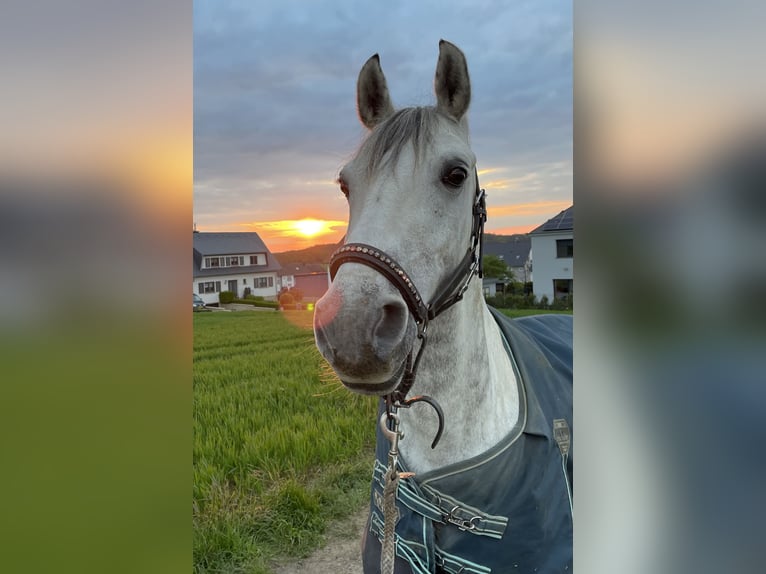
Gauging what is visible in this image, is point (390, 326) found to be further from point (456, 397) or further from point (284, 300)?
point (284, 300)

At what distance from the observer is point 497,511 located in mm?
1689

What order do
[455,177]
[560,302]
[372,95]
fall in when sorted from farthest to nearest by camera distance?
[560,302], [372,95], [455,177]

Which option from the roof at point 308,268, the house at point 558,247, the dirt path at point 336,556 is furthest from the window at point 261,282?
the house at point 558,247

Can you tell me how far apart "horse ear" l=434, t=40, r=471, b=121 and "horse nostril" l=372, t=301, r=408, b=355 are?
2.89 ft

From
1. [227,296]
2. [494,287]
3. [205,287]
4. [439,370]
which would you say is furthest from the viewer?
[227,296]

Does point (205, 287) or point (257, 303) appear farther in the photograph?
point (257, 303)

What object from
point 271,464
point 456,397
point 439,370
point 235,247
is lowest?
point 271,464

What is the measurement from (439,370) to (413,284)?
46 cm

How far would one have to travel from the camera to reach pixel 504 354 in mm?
2004

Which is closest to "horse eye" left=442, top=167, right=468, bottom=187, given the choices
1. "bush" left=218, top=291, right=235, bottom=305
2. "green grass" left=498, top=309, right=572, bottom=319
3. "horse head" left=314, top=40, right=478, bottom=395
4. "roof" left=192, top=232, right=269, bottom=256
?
"horse head" left=314, top=40, right=478, bottom=395

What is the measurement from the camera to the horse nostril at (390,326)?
1259 mm
